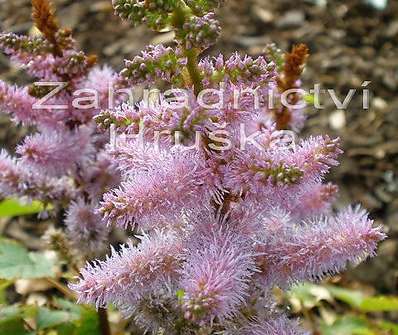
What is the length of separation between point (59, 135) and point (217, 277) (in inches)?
19.1

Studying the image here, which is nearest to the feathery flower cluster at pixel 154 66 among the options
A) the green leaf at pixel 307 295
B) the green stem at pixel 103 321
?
the green stem at pixel 103 321

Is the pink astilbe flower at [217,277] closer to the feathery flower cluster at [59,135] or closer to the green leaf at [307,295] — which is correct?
the feathery flower cluster at [59,135]

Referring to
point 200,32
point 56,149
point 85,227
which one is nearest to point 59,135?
point 56,149

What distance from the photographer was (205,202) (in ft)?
2.87

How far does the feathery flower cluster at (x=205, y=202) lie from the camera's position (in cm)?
81

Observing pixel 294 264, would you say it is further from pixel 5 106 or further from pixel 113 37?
pixel 113 37

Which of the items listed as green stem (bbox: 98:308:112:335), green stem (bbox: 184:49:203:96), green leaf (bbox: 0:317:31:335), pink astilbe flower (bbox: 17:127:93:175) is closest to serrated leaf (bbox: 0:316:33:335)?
green leaf (bbox: 0:317:31:335)

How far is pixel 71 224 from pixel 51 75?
0.80 ft

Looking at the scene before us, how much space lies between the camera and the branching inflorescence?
810 mm

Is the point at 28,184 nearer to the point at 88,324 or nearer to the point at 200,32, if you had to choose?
the point at 88,324

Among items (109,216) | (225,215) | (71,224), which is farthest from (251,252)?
(71,224)

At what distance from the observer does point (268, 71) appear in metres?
0.84

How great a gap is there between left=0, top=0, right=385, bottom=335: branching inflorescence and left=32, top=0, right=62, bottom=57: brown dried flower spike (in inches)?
10.6

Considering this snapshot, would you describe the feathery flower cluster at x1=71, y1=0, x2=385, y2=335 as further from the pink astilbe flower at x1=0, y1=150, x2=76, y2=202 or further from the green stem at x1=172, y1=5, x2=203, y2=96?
the pink astilbe flower at x1=0, y1=150, x2=76, y2=202
